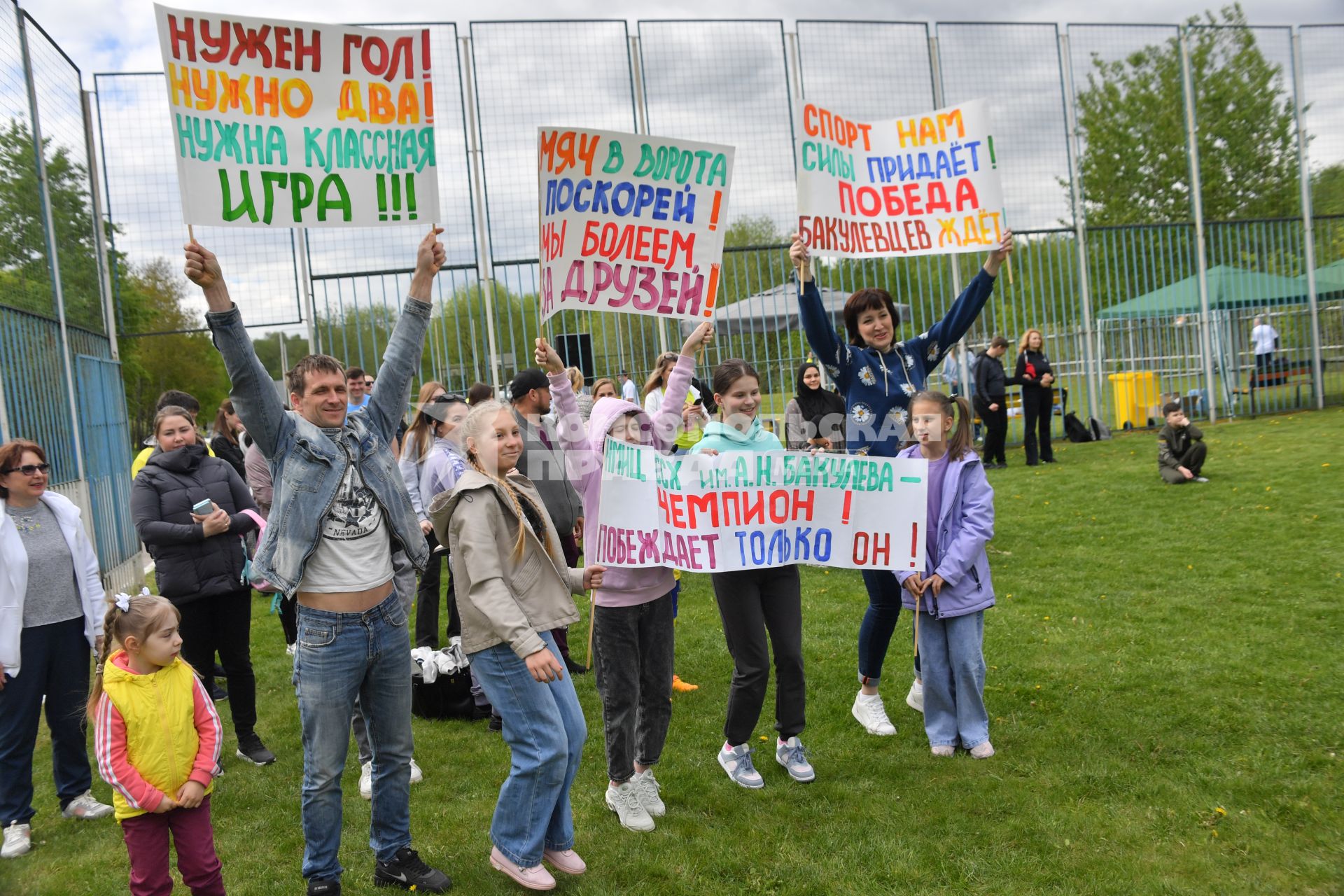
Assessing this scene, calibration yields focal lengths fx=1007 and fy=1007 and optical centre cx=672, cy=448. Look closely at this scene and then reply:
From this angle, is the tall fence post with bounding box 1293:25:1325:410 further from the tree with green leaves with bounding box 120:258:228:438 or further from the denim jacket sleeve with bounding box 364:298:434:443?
the denim jacket sleeve with bounding box 364:298:434:443

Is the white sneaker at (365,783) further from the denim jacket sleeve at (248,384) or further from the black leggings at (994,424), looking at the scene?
Answer: the black leggings at (994,424)

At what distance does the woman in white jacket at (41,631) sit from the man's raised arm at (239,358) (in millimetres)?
2173

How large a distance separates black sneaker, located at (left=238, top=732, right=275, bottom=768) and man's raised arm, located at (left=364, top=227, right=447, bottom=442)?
2824 millimetres

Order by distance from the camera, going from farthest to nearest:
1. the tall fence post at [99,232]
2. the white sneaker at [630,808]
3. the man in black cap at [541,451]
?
the tall fence post at [99,232] < the man in black cap at [541,451] < the white sneaker at [630,808]

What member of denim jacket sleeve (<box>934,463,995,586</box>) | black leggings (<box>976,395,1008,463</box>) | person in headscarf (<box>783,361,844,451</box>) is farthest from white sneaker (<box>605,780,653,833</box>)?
black leggings (<box>976,395,1008,463</box>)

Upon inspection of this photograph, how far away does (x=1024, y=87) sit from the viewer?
17.6m

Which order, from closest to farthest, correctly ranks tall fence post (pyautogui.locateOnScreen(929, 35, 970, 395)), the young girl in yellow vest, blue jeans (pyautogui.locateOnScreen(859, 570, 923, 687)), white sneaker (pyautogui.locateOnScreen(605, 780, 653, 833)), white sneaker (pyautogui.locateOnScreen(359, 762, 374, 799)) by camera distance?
the young girl in yellow vest < white sneaker (pyautogui.locateOnScreen(605, 780, 653, 833)) < white sneaker (pyautogui.locateOnScreen(359, 762, 374, 799)) < blue jeans (pyautogui.locateOnScreen(859, 570, 923, 687)) < tall fence post (pyautogui.locateOnScreen(929, 35, 970, 395))

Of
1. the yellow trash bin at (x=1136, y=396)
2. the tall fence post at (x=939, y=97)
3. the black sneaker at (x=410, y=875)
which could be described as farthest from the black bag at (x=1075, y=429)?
the black sneaker at (x=410, y=875)

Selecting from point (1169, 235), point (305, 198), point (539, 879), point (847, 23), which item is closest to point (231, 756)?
point (539, 879)

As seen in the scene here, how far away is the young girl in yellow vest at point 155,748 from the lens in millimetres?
3787

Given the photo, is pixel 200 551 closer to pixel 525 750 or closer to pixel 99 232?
pixel 525 750

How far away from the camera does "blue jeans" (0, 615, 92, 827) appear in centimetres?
506

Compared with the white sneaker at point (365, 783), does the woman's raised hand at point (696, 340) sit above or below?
above

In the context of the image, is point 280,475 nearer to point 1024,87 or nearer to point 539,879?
point 539,879
